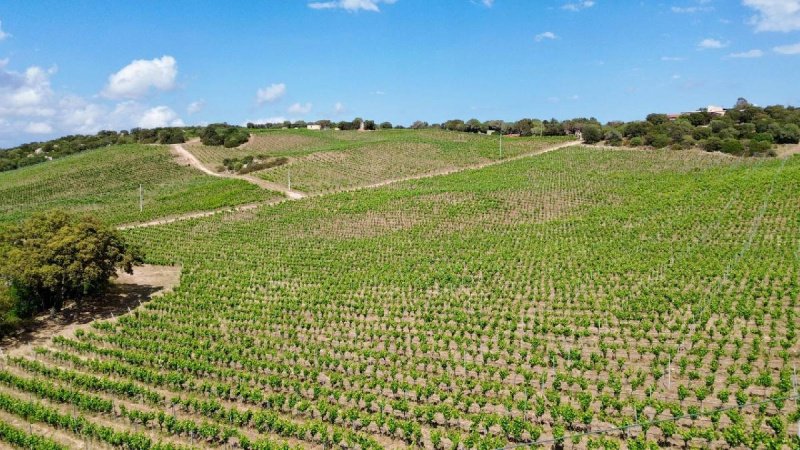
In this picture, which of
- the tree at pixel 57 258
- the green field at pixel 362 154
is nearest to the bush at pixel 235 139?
the green field at pixel 362 154

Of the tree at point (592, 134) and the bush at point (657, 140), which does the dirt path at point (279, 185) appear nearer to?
the tree at point (592, 134)

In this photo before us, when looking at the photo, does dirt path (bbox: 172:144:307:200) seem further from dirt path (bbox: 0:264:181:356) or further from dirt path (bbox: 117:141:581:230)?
dirt path (bbox: 0:264:181:356)

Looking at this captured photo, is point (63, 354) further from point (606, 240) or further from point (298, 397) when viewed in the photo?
point (606, 240)

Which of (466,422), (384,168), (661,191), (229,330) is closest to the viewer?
(466,422)

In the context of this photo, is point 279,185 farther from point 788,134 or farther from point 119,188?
point 788,134

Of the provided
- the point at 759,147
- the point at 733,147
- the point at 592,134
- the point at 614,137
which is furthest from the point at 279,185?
the point at 759,147

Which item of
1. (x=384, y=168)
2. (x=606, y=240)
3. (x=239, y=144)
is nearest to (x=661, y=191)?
(x=606, y=240)

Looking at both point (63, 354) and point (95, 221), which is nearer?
point (63, 354)
